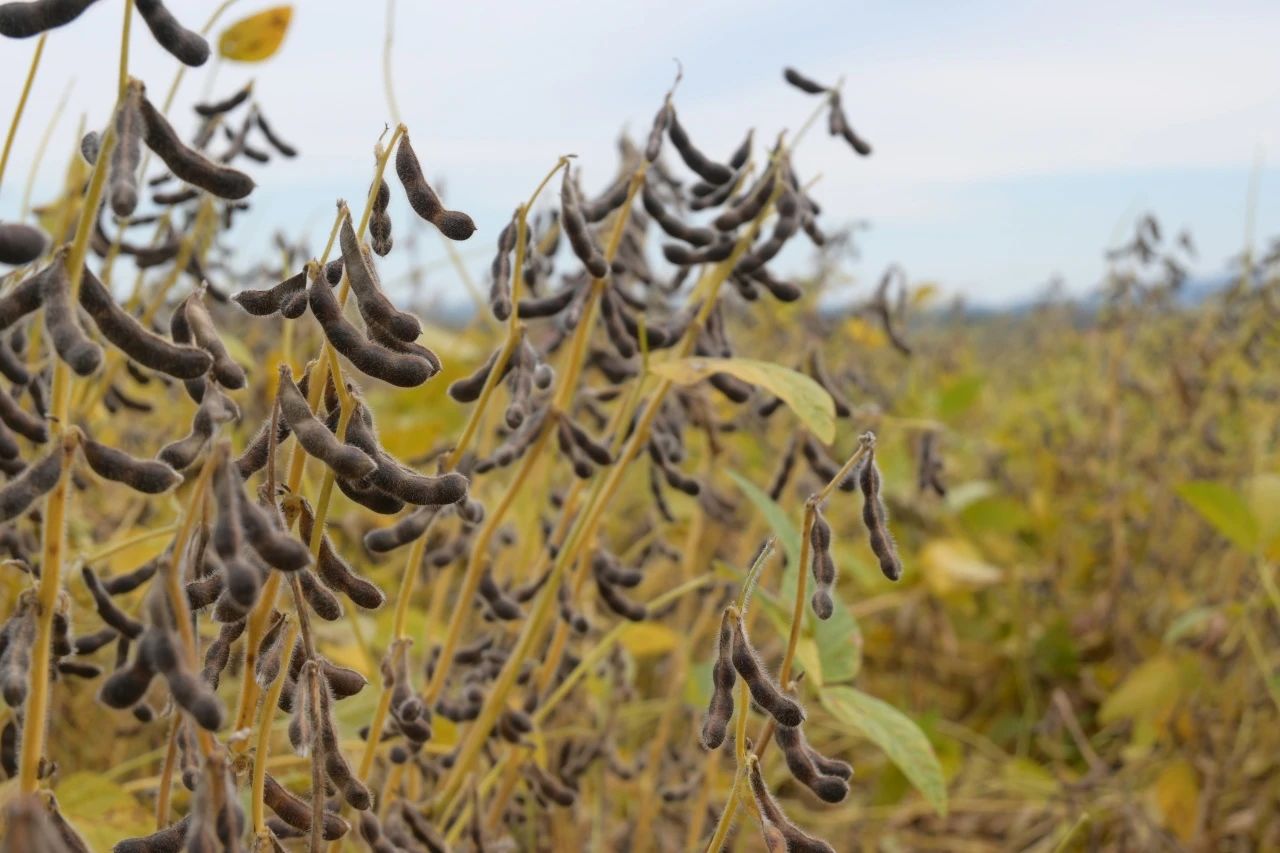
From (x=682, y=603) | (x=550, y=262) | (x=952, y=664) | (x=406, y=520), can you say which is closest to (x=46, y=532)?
(x=406, y=520)

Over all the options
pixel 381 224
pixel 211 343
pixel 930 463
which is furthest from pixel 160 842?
pixel 930 463

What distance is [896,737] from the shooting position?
164 cm

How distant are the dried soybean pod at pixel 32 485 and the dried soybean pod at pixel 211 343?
0.13 metres

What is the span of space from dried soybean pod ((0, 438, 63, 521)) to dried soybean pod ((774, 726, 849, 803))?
0.60 m

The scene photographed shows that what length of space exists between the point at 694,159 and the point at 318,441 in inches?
34.8

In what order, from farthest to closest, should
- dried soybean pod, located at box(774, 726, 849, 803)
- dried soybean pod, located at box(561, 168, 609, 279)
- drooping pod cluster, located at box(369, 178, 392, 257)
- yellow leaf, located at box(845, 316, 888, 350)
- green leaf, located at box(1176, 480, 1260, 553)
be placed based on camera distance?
yellow leaf, located at box(845, 316, 888, 350) < green leaf, located at box(1176, 480, 1260, 553) < dried soybean pod, located at box(561, 168, 609, 279) < dried soybean pod, located at box(774, 726, 849, 803) < drooping pod cluster, located at box(369, 178, 392, 257)

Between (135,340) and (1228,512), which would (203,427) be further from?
(1228,512)

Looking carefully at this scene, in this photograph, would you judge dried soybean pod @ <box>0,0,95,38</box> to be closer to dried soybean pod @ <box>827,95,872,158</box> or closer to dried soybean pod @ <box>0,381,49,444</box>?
dried soybean pod @ <box>0,381,49,444</box>

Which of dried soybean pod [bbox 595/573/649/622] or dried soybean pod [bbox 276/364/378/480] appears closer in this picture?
dried soybean pod [bbox 276/364/378/480]

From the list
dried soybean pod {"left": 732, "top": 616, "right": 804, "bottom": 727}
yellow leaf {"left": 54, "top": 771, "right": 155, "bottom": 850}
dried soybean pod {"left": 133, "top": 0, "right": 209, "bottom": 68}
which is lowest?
Answer: yellow leaf {"left": 54, "top": 771, "right": 155, "bottom": 850}

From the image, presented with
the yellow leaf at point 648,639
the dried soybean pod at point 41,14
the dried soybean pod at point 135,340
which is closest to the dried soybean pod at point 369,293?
the dried soybean pod at point 135,340

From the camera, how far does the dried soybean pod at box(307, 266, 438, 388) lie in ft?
2.76

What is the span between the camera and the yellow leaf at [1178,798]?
10.5ft

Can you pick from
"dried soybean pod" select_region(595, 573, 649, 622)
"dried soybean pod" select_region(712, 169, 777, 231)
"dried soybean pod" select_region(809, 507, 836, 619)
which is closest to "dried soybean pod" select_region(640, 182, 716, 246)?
"dried soybean pod" select_region(712, 169, 777, 231)
